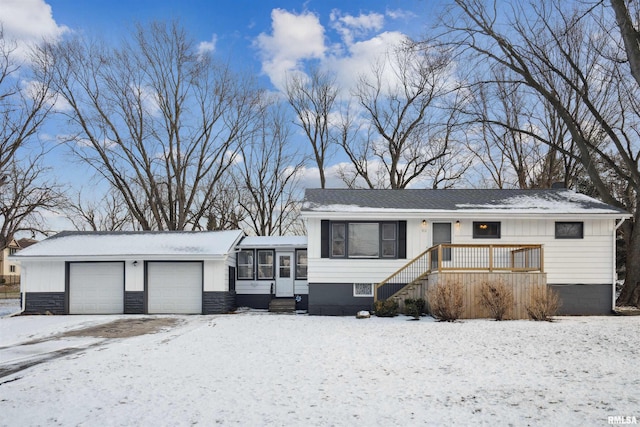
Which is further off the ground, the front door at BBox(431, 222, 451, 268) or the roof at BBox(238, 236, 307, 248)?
the front door at BBox(431, 222, 451, 268)

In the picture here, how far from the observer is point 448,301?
514 inches

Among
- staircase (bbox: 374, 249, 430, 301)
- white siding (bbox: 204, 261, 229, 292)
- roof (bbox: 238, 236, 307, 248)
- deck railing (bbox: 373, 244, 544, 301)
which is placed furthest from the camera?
roof (bbox: 238, 236, 307, 248)

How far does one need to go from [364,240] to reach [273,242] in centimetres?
487

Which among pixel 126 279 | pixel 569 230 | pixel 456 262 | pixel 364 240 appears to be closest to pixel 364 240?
pixel 364 240

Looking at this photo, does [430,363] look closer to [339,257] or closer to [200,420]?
[200,420]

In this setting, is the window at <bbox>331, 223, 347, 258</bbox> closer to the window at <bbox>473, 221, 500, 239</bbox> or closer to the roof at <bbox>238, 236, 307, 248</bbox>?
the roof at <bbox>238, 236, 307, 248</bbox>

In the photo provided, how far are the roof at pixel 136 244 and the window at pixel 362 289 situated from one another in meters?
4.99

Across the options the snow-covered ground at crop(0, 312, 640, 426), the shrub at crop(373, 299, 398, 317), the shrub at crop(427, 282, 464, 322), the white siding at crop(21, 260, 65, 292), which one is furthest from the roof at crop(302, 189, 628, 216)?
the white siding at crop(21, 260, 65, 292)

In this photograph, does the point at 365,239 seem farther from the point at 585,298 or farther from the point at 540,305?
the point at 585,298

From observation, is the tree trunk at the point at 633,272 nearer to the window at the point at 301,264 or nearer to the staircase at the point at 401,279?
the staircase at the point at 401,279

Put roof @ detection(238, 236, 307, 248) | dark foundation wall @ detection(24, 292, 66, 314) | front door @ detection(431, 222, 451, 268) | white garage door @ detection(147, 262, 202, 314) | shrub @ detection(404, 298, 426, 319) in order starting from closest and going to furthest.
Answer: shrub @ detection(404, 298, 426, 319) < front door @ detection(431, 222, 451, 268) < dark foundation wall @ detection(24, 292, 66, 314) < white garage door @ detection(147, 262, 202, 314) < roof @ detection(238, 236, 307, 248)

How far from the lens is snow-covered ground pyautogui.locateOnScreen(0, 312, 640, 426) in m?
5.38

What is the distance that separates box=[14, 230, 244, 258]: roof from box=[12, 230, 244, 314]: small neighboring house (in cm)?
4

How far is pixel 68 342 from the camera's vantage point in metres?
11.2
